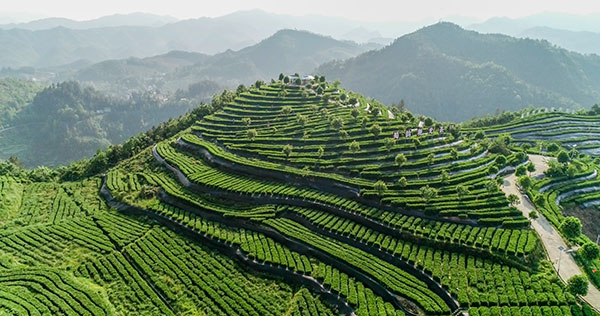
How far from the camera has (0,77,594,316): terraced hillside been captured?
34062mm

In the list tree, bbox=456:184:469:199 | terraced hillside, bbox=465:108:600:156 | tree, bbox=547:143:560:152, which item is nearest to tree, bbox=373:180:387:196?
tree, bbox=456:184:469:199

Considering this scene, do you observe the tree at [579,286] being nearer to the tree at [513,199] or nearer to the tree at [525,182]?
the tree at [513,199]

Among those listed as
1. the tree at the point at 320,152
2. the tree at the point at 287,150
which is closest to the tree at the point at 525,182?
the tree at the point at 320,152

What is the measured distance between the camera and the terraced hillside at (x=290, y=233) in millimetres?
34062

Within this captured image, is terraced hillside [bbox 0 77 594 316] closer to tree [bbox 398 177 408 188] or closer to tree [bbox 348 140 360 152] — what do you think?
tree [bbox 348 140 360 152]

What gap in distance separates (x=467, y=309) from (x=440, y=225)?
12.1 metres

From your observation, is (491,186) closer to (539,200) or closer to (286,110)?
(539,200)

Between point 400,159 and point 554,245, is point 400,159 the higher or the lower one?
the higher one

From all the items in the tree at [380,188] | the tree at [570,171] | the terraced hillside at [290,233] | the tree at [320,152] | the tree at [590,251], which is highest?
the tree at [570,171]

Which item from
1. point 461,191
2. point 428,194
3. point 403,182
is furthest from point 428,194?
point 461,191

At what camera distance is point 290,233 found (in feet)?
142

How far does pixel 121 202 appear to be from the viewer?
52062 mm

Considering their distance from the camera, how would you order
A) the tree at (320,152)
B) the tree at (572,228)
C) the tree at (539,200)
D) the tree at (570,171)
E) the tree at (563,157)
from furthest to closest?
the tree at (320,152) → the tree at (563,157) → the tree at (570,171) → the tree at (539,200) → the tree at (572,228)

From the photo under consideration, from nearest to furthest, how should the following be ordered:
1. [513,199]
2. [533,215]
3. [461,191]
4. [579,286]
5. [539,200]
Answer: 1. [579,286]
2. [533,215]
3. [513,199]
4. [539,200]
5. [461,191]
